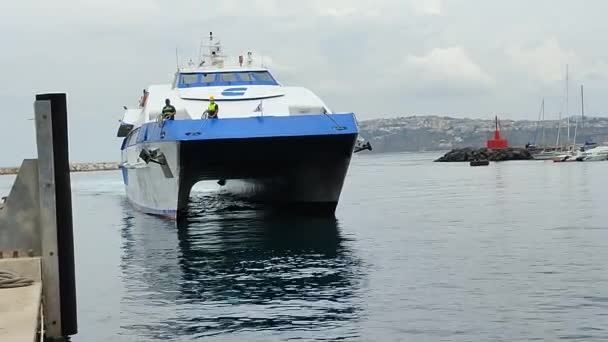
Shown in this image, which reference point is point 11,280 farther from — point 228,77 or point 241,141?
point 228,77

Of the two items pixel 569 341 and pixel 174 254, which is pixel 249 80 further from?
pixel 569 341

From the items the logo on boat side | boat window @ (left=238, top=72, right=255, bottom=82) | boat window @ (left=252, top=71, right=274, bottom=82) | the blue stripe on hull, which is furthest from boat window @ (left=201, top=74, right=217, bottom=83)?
the blue stripe on hull

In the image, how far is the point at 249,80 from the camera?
25297mm

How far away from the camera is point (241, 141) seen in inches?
766

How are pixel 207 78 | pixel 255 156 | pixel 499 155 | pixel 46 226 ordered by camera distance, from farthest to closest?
pixel 499 155, pixel 207 78, pixel 255 156, pixel 46 226

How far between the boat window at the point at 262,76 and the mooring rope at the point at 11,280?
18164 mm

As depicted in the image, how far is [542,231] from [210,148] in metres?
7.75

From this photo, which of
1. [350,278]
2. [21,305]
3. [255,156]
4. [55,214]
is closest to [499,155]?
[255,156]

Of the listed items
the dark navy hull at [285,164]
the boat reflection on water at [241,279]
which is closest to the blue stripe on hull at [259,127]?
the dark navy hull at [285,164]

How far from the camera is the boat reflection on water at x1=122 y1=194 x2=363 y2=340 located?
9.59m

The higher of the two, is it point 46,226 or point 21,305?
point 46,226

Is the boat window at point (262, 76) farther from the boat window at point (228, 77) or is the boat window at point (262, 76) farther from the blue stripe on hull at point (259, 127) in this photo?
the blue stripe on hull at point (259, 127)

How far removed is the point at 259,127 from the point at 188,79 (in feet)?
21.9

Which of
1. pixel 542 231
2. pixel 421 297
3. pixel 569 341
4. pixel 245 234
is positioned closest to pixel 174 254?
pixel 245 234
